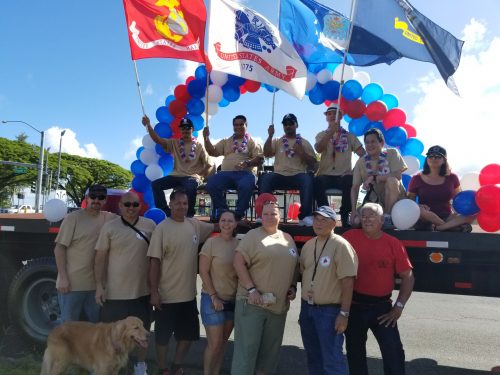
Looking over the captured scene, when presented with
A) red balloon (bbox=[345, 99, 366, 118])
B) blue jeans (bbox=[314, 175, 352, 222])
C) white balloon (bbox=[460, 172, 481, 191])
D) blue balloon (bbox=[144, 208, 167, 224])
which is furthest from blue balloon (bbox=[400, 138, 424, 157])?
blue balloon (bbox=[144, 208, 167, 224])

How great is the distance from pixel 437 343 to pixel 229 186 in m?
3.17

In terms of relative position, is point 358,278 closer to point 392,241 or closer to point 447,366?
point 392,241

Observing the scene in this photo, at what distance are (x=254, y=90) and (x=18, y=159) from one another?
37.4 meters

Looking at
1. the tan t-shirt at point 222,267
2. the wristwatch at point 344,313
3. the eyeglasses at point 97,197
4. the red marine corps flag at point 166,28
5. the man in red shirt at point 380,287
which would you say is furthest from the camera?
the red marine corps flag at point 166,28

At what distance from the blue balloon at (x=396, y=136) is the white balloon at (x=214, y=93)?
2494 mm

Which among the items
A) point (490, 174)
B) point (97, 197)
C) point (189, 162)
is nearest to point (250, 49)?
point (189, 162)

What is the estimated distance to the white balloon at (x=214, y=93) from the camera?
600 centimetres

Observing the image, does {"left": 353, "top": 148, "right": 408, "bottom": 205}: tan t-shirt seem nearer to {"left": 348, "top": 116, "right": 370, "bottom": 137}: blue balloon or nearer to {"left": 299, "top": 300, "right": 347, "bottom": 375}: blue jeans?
{"left": 299, "top": 300, "right": 347, "bottom": 375}: blue jeans

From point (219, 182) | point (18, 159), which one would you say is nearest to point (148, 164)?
point (219, 182)

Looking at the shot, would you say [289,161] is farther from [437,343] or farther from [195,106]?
[437,343]

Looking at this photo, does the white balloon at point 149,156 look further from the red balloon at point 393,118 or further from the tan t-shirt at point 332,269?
the tan t-shirt at point 332,269

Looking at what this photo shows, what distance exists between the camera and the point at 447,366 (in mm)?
4316


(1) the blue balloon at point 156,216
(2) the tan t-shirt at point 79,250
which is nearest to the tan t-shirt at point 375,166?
(1) the blue balloon at point 156,216

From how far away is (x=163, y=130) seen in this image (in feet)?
20.1
